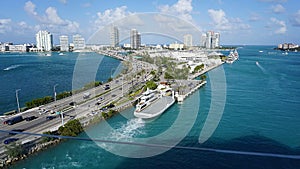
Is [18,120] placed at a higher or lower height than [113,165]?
higher

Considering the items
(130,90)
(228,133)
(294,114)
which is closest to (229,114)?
(228,133)

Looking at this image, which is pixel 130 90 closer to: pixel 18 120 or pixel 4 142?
pixel 18 120

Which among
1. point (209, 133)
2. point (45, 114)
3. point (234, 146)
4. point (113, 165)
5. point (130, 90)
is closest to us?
point (113, 165)

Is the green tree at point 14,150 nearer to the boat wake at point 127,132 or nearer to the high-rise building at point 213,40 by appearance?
the boat wake at point 127,132

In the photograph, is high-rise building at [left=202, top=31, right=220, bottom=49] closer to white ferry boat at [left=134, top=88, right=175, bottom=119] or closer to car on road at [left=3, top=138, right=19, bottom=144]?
white ferry boat at [left=134, top=88, right=175, bottom=119]

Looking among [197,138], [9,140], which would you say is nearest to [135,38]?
[197,138]

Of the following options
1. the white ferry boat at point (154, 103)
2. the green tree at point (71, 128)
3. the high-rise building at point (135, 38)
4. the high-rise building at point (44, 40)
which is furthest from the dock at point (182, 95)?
the high-rise building at point (44, 40)

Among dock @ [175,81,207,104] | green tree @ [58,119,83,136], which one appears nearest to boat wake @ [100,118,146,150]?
green tree @ [58,119,83,136]

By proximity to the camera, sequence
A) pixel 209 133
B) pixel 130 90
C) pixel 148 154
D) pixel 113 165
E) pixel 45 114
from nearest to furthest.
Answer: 1. pixel 113 165
2. pixel 148 154
3. pixel 209 133
4. pixel 45 114
5. pixel 130 90
